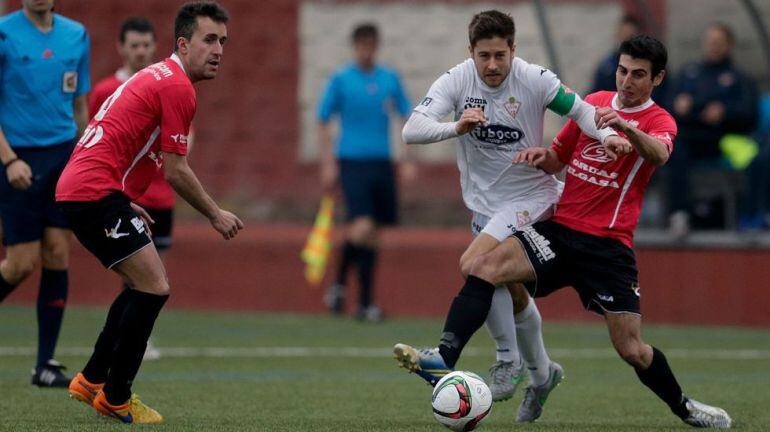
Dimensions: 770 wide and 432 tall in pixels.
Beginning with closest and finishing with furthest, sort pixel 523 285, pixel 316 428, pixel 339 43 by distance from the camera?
pixel 316 428, pixel 523 285, pixel 339 43

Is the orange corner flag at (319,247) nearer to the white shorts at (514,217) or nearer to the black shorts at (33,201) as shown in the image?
the black shorts at (33,201)

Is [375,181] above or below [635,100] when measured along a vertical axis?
below

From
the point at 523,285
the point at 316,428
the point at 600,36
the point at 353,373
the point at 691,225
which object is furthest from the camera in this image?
the point at 600,36

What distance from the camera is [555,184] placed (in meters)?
7.39

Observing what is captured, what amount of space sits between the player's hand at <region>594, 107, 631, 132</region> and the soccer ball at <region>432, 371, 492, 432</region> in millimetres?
1327

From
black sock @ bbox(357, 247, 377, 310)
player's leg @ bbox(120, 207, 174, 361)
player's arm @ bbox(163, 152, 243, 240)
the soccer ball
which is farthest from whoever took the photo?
black sock @ bbox(357, 247, 377, 310)

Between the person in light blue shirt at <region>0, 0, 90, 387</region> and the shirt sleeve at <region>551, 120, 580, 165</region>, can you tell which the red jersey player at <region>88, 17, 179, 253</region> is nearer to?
the person in light blue shirt at <region>0, 0, 90, 387</region>

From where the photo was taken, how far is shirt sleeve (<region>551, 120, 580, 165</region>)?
7.16 metres

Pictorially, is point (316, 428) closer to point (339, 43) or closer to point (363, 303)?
point (363, 303)

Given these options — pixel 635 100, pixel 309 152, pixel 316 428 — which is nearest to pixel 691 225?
pixel 309 152

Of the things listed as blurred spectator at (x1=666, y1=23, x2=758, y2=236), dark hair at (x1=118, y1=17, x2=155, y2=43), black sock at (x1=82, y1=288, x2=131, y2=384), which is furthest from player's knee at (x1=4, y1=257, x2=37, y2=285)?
blurred spectator at (x1=666, y1=23, x2=758, y2=236)

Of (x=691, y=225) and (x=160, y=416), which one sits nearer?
(x=160, y=416)

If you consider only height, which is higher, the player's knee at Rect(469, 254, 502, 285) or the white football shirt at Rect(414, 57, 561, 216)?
the white football shirt at Rect(414, 57, 561, 216)

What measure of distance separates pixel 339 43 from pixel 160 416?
A: 8.26m
